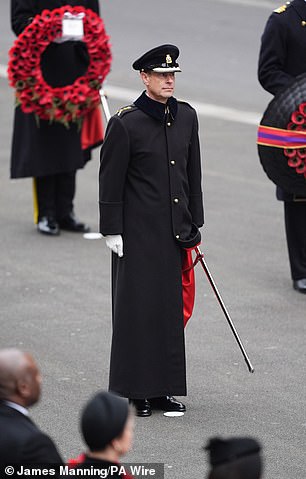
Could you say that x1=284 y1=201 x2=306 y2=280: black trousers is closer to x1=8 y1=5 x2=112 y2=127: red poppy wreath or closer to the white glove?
x1=8 y1=5 x2=112 y2=127: red poppy wreath

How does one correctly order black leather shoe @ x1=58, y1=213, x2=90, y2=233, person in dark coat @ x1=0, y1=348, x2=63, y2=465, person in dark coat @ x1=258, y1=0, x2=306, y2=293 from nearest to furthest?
1. person in dark coat @ x1=0, y1=348, x2=63, y2=465
2. person in dark coat @ x1=258, y1=0, x2=306, y2=293
3. black leather shoe @ x1=58, y1=213, x2=90, y2=233

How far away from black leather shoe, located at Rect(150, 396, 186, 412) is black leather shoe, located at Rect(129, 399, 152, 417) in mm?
102

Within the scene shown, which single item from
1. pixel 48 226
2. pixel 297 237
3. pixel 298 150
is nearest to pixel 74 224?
pixel 48 226

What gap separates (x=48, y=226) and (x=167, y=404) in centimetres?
411

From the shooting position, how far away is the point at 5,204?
12195 mm

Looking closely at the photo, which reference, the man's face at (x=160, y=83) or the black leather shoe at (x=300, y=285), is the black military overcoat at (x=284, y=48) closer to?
the black leather shoe at (x=300, y=285)

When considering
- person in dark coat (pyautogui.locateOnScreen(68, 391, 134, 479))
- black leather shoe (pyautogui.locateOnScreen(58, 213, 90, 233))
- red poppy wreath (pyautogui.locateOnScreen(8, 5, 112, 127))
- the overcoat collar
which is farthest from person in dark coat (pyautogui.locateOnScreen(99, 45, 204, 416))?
black leather shoe (pyautogui.locateOnScreen(58, 213, 90, 233))

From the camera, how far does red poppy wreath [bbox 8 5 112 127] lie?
1051 cm

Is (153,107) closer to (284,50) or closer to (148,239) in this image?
(148,239)

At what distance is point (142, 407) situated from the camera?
7.09 meters

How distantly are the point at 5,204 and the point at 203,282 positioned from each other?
307 cm

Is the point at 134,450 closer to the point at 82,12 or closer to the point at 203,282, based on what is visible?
the point at 203,282

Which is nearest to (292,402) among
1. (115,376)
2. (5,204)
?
(115,376)

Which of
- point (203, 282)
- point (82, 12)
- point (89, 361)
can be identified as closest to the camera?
point (89, 361)
